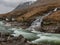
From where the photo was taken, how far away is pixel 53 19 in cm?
9212

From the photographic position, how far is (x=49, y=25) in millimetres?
82000

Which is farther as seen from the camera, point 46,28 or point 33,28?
point 33,28

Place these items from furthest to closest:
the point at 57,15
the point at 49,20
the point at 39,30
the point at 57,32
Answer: the point at 57,15, the point at 49,20, the point at 39,30, the point at 57,32

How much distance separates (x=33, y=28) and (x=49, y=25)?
7179mm

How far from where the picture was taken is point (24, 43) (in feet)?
142

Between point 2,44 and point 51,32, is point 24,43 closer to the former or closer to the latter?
point 2,44

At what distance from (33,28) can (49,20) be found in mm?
10217

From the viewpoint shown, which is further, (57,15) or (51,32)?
(57,15)

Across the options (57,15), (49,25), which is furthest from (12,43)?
(57,15)

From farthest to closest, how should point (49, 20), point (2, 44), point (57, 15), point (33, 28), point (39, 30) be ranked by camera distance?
point (57, 15), point (49, 20), point (33, 28), point (39, 30), point (2, 44)

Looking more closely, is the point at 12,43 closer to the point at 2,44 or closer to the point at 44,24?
the point at 2,44

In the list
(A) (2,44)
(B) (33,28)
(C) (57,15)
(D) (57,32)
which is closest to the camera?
(A) (2,44)

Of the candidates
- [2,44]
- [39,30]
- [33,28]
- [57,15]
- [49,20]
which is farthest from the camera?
[57,15]

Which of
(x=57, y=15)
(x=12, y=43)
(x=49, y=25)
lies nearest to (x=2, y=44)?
(x=12, y=43)
